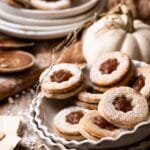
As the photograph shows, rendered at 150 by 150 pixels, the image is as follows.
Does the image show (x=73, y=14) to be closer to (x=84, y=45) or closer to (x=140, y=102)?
(x=84, y=45)

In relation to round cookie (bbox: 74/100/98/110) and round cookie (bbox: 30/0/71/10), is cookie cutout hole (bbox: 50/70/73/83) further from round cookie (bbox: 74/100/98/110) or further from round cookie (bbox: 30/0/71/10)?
round cookie (bbox: 30/0/71/10)

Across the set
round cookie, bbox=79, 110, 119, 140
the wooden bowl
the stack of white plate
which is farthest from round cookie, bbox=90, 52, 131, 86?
the stack of white plate

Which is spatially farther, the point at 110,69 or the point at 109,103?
the point at 110,69

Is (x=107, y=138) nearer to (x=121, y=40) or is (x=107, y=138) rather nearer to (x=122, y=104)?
(x=122, y=104)

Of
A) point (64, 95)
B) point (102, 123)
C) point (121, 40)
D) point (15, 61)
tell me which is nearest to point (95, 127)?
point (102, 123)

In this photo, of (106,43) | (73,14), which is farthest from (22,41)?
(106,43)

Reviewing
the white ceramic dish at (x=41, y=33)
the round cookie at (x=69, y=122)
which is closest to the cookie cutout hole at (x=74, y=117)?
the round cookie at (x=69, y=122)
